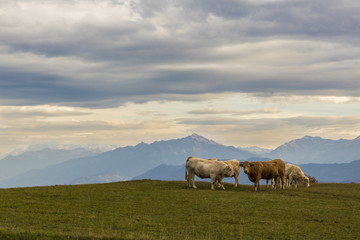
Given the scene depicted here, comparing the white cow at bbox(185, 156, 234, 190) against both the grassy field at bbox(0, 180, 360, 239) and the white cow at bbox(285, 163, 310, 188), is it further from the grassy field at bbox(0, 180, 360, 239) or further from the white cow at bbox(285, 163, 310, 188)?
the white cow at bbox(285, 163, 310, 188)

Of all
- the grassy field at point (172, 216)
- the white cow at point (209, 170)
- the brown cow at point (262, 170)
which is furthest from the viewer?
the brown cow at point (262, 170)

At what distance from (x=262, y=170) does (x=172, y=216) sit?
2155cm

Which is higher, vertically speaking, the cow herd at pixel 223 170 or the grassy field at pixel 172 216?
the cow herd at pixel 223 170

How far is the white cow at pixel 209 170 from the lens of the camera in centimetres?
4397

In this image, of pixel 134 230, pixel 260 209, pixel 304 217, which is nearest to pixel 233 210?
pixel 260 209

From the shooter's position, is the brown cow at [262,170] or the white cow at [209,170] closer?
the white cow at [209,170]

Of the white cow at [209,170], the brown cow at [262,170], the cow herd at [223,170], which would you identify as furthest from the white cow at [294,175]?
the white cow at [209,170]

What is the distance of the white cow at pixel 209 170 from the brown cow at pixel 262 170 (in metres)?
2.17

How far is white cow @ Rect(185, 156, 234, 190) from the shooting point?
43969 millimetres

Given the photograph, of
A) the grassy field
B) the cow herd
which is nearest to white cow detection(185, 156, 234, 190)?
the cow herd

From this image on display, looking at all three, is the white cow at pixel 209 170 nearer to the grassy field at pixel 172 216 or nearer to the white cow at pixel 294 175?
the grassy field at pixel 172 216

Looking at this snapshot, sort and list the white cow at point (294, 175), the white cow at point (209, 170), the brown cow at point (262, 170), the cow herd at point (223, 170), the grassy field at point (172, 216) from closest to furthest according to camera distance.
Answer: the grassy field at point (172, 216) → the white cow at point (209, 170) → the cow herd at point (223, 170) → the brown cow at point (262, 170) → the white cow at point (294, 175)

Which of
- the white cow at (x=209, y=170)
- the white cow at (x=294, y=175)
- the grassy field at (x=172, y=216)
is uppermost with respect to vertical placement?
the white cow at (x=209, y=170)

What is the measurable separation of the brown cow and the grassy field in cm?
714
